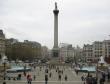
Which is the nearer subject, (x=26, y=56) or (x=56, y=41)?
(x=56, y=41)

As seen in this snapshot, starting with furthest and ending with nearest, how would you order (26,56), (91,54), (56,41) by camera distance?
(91,54), (26,56), (56,41)

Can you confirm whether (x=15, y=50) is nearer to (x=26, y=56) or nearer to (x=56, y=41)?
(x=26, y=56)

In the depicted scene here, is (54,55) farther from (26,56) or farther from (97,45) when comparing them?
(97,45)

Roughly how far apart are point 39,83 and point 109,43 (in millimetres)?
133028

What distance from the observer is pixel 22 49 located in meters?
162

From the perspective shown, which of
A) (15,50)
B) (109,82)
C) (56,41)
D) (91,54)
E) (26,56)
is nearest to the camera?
(109,82)

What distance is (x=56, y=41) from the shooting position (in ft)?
369

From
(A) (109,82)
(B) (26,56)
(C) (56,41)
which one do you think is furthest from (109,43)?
(A) (109,82)

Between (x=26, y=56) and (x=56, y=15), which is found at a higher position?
(x=56, y=15)

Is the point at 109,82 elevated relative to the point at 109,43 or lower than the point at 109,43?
lower

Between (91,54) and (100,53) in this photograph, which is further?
(91,54)

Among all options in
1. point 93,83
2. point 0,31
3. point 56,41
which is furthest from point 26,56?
point 93,83

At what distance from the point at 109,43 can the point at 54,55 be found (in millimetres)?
64514

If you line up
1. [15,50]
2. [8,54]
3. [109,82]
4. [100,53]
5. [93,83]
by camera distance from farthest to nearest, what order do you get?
[100,53], [15,50], [8,54], [109,82], [93,83]
